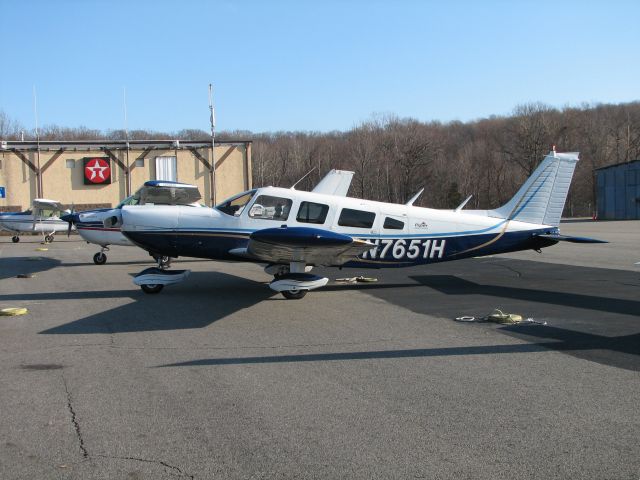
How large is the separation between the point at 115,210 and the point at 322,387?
13362mm

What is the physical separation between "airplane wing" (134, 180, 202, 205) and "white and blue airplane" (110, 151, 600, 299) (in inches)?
271

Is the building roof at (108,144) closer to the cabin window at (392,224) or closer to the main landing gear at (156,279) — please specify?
the main landing gear at (156,279)

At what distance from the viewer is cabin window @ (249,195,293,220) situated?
11945mm

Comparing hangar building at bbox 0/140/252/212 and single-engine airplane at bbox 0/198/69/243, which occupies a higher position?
hangar building at bbox 0/140/252/212

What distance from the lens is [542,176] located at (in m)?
13.6

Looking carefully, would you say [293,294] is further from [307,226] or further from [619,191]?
[619,191]

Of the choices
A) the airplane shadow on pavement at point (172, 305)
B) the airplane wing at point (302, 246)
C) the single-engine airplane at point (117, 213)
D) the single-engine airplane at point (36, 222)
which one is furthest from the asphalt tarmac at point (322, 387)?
the single-engine airplane at point (36, 222)


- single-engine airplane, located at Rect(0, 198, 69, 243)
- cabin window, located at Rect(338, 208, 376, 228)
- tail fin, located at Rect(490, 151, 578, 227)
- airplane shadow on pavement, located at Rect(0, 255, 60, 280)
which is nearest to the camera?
cabin window, located at Rect(338, 208, 376, 228)

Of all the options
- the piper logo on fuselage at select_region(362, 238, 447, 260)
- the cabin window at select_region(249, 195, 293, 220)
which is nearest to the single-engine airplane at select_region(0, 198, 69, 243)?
the cabin window at select_region(249, 195, 293, 220)

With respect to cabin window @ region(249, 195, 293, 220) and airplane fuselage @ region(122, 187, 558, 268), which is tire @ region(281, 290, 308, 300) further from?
cabin window @ region(249, 195, 293, 220)

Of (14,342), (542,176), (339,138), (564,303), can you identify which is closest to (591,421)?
(564,303)

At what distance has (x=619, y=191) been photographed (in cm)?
6000

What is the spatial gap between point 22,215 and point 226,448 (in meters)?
30.9

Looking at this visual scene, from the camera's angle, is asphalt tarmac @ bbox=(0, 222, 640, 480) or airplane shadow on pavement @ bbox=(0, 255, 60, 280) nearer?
asphalt tarmac @ bbox=(0, 222, 640, 480)
